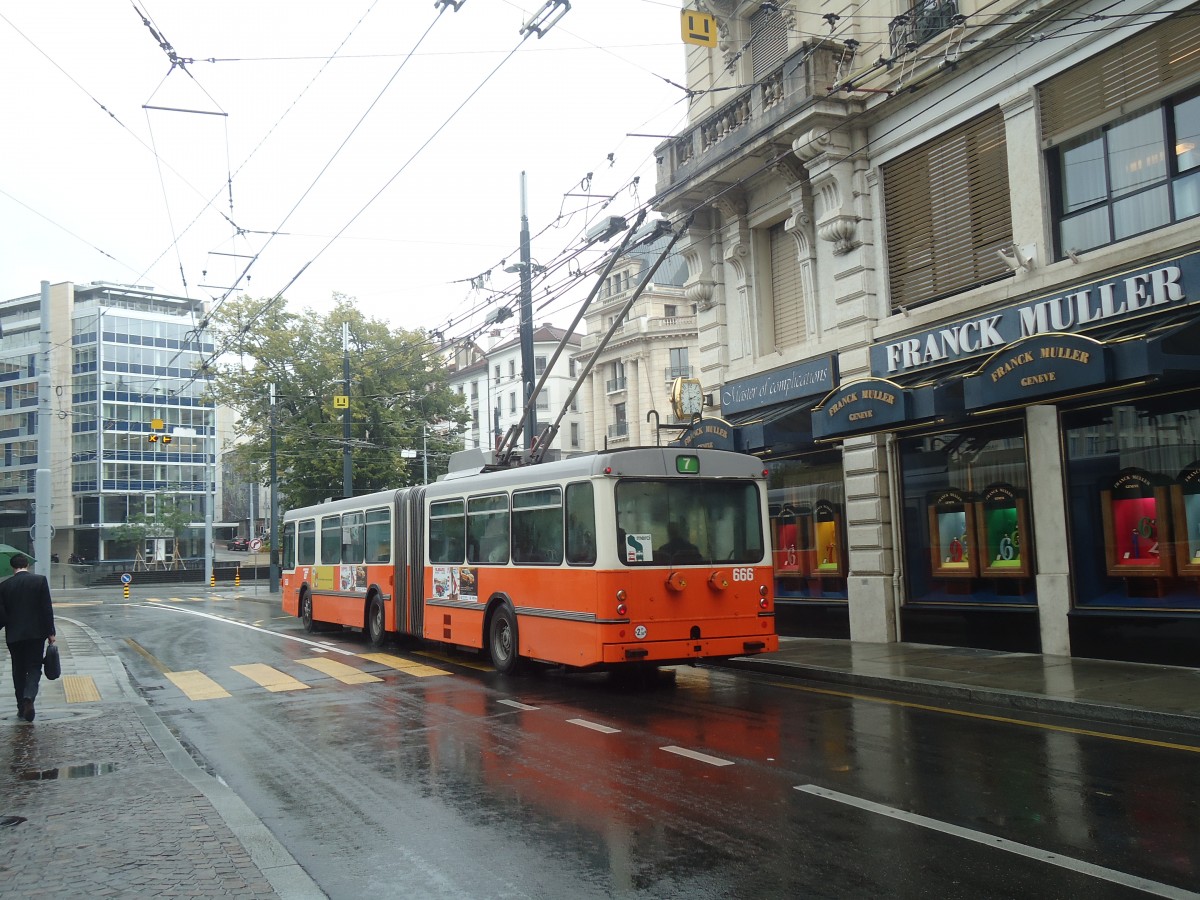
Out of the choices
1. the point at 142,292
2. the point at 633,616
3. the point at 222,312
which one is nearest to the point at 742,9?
the point at 633,616

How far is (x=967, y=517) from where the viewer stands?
15664 millimetres

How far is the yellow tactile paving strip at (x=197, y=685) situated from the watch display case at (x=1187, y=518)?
12.0 meters

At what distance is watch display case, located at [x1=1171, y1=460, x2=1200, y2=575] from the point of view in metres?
12.3

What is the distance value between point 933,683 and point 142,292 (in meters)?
77.3

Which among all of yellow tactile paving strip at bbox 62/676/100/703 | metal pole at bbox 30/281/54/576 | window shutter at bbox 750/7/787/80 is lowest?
yellow tactile paving strip at bbox 62/676/100/703

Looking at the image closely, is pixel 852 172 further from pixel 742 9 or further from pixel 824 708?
pixel 824 708

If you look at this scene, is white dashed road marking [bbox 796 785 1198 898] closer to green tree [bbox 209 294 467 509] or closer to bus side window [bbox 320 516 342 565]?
bus side window [bbox 320 516 342 565]

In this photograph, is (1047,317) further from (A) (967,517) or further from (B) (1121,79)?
(A) (967,517)

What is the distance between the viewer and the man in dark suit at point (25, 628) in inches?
418

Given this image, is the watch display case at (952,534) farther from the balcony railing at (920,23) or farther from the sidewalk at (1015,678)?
the balcony railing at (920,23)

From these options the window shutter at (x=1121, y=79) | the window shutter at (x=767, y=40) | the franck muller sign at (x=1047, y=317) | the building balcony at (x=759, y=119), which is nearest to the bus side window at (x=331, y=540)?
the building balcony at (x=759, y=119)

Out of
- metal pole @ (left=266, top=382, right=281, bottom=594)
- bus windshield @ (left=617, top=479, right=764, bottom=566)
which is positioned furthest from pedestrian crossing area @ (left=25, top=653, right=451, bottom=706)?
metal pole @ (left=266, top=382, right=281, bottom=594)

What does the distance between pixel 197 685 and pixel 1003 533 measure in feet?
38.3

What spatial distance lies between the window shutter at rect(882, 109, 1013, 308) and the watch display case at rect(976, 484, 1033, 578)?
324cm
